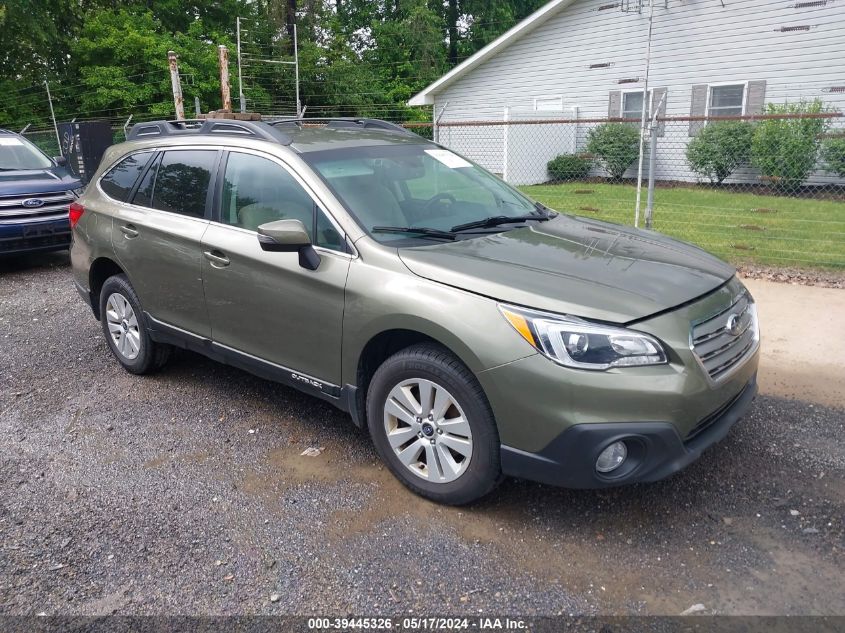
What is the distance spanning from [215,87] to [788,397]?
2269 centimetres

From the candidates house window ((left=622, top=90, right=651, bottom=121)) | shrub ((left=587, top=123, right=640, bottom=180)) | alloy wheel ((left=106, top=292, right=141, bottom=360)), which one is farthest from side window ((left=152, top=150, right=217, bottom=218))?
house window ((left=622, top=90, right=651, bottom=121))

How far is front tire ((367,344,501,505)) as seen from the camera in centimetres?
312

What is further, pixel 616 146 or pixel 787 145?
pixel 616 146

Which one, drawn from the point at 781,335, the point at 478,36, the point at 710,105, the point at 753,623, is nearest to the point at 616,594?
the point at 753,623

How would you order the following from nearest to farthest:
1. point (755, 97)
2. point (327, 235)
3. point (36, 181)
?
point (327, 235) < point (36, 181) < point (755, 97)

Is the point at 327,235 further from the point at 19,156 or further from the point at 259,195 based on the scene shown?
the point at 19,156

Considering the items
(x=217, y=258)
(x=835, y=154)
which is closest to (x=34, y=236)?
(x=217, y=258)

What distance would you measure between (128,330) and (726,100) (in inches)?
582

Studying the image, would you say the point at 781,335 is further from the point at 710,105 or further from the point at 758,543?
the point at 710,105

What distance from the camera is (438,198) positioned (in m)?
4.10

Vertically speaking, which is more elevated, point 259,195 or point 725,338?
point 259,195

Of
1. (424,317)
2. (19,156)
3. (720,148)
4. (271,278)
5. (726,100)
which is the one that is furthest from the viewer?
(726,100)

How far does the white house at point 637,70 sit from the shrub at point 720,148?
1.83ft

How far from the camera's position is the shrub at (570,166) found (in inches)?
659
